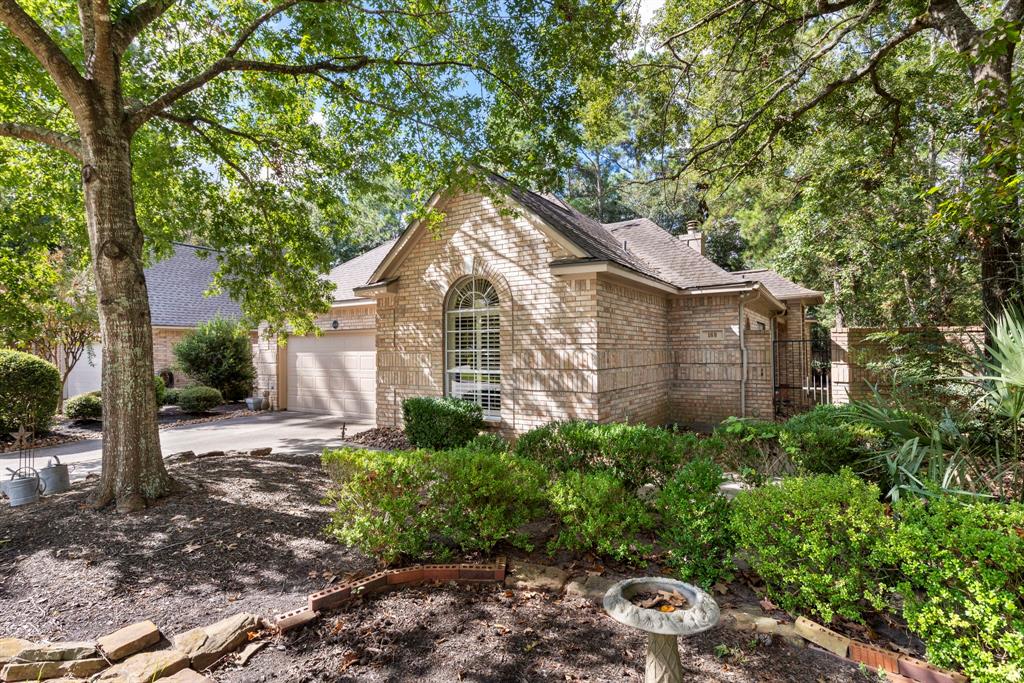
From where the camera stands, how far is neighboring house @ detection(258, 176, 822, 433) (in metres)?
8.45

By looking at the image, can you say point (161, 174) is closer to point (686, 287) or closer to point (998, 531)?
point (686, 287)

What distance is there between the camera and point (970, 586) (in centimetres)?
256

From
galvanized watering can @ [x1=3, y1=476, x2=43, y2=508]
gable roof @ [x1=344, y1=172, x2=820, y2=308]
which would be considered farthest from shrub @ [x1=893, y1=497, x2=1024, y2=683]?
galvanized watering can @ [x1=3, y1=476, x2=43, y2=508]

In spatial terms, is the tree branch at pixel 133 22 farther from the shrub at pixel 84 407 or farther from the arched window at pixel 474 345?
the shrub at pixel 84 407

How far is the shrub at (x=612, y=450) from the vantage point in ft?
15.8

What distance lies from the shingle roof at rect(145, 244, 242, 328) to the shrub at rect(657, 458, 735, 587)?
18.4 meters

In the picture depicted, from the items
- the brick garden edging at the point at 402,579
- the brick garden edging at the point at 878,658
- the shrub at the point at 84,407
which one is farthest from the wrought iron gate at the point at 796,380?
the shrub at the point at 84,407

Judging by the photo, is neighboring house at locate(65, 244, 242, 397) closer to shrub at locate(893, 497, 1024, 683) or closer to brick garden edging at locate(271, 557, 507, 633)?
brick garden edging at locate(271, 557, 507, 633)

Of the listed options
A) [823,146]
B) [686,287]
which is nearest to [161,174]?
[686,287]

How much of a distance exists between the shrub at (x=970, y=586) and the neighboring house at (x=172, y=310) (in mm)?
17252

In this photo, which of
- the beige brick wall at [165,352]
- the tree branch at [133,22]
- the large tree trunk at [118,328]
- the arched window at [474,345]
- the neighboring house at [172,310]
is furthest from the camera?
the beige brick wall at [165,352]

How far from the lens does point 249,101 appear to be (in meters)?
9.20

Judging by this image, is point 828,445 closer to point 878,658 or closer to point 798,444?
point 798,444

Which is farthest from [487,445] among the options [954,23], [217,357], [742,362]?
[217,357]
